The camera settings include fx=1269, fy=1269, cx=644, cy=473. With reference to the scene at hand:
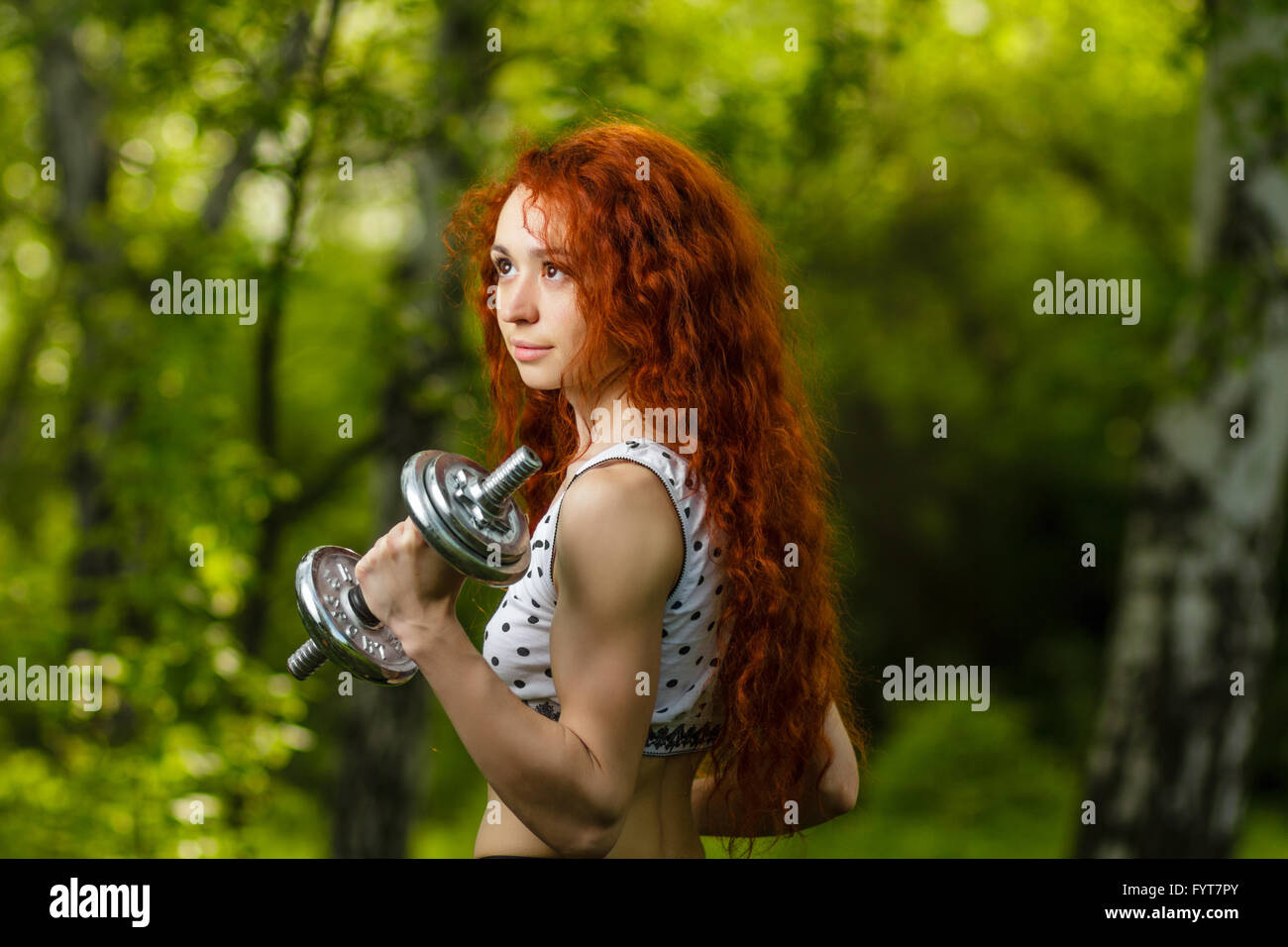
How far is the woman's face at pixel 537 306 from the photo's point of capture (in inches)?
78.7

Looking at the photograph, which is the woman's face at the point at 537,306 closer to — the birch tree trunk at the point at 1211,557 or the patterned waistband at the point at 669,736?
the patterned waistband at the point at 669,736

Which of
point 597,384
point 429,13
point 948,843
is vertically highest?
point 429,13

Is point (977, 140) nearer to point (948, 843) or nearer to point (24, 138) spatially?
point (948, 843)

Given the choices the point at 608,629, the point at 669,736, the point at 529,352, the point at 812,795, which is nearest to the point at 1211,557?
the point at 812,795

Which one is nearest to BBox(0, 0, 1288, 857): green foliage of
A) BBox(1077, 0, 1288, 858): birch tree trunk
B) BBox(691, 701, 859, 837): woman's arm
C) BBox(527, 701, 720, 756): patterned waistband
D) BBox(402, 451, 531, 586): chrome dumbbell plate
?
BBox(1077, 0, 1288, 858): birch tree trunk

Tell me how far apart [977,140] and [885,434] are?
3.68 meters

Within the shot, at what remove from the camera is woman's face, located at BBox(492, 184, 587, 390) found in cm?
200

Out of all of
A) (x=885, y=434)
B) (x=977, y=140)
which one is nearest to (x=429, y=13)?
(x=977, y=140)

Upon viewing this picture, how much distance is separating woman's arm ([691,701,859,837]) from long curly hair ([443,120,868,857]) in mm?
22

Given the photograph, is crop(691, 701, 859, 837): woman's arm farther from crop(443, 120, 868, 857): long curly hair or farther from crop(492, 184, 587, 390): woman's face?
crop(492, 184, 587, 390): woman's face

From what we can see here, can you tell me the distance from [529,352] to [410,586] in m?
0.46

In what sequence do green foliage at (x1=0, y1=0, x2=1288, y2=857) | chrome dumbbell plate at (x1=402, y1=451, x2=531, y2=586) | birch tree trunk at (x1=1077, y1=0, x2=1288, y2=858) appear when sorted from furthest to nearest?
birch tree trunk at (x1=1077, y1=0, x2=1288, y2=858) < green foliage at (x1=0, y1=0, x2=1288, y2=857) < chrome dumbbell plate at (x1=402, y1=451, x2=531, y2=586)

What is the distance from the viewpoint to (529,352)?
79.7 inches

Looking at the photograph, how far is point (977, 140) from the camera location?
12.8m
